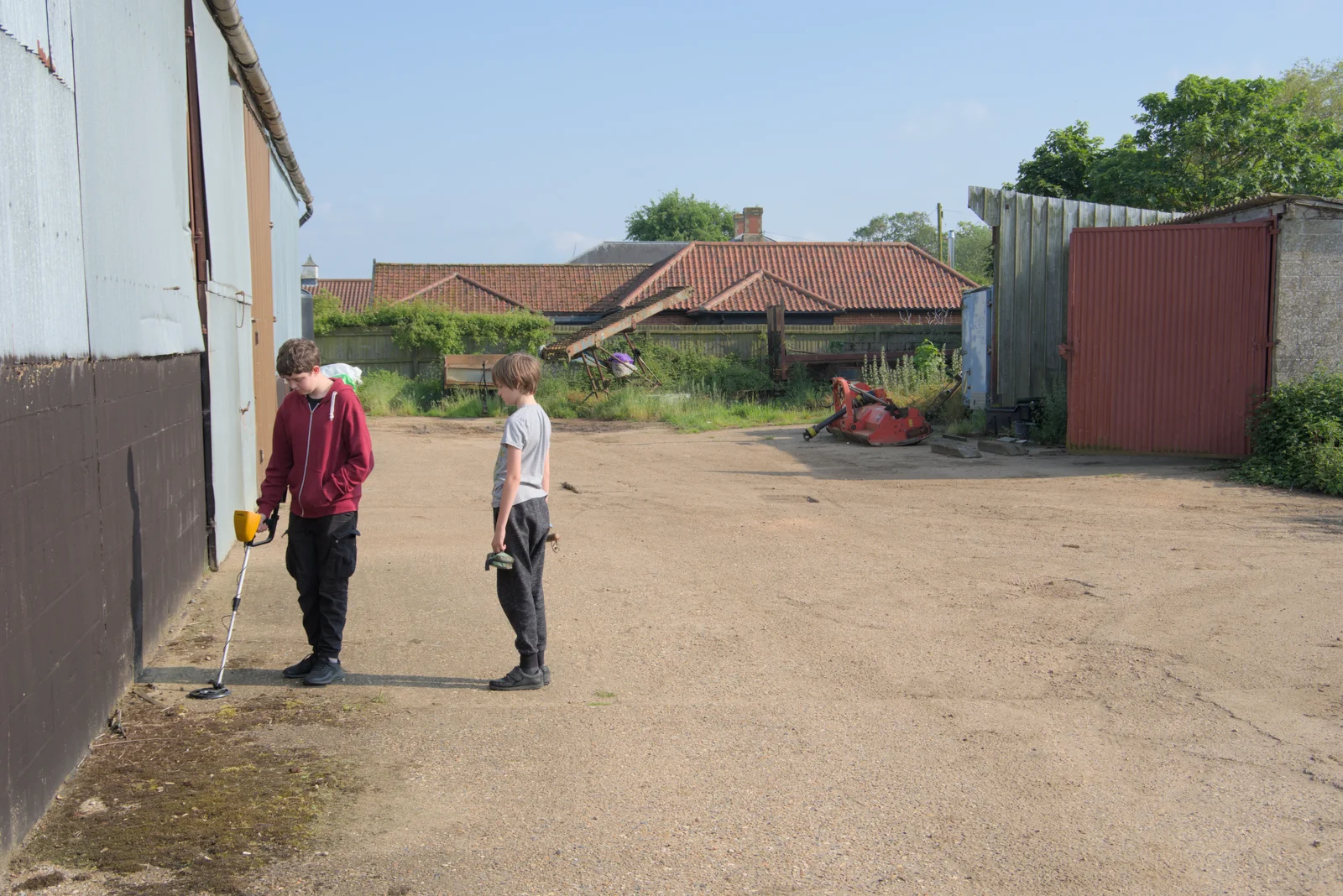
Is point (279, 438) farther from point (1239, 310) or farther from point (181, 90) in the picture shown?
point (1239, 310)

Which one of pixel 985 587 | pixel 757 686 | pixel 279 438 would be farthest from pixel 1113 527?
pixel 279 438

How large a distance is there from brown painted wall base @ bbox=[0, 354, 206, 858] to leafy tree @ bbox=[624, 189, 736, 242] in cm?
7299

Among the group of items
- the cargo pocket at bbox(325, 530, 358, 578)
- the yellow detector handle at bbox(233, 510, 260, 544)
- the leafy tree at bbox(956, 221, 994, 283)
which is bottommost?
the cargo pocket at bbox(325, 530, 358, 578)

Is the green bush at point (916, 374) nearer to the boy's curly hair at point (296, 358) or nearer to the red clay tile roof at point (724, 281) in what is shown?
the red clay tile roof at point (724, 281)

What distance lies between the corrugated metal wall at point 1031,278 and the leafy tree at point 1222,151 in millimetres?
12495

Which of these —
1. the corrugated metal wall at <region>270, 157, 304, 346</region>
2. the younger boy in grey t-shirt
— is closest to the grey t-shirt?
the younger boy in grey t-shirt

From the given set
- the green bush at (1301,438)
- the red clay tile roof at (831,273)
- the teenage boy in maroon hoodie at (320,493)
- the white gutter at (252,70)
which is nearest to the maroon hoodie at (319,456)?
the teenage boy in maroon hoodie at (320,493)

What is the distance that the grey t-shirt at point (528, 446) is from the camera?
17.4ft

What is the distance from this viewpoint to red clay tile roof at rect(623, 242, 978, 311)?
3812cm

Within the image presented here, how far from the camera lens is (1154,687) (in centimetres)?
543

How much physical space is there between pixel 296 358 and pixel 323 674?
153 cm

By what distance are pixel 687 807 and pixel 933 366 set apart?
18978mm

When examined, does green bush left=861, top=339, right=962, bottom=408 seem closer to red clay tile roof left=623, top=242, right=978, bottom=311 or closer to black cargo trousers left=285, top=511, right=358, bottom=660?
red clay tile roof left=623, top=242, right=978, bottom=311

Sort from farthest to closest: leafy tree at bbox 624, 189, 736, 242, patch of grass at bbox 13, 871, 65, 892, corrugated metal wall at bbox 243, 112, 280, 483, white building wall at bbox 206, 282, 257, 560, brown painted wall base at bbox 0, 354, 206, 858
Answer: leafy tree at bbox 624, 189, 736, 242, corrugated metal wall at bbox 243, 112, 280, 483, white building wall at bbox 206, 282, 257, 560, brown painted wall base at bbox 0, 354, 206, 858, patch of grass at bbox 13, 871, 65, 892
